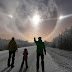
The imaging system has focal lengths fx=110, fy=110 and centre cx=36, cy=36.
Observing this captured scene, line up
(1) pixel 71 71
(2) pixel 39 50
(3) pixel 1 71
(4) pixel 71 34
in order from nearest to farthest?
1. (3) pixel 1 71
2. (1) pixel 71 71
3. (2) pixel 39 50
4. (4) pixel 71 34

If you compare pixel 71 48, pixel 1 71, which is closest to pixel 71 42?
pixel 71 48

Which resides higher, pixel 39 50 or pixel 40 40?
pixel 40 40

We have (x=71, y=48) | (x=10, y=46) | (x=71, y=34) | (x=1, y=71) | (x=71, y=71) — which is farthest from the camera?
(x=71, y=34)

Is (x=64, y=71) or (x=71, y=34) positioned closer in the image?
(x=64, y=71)

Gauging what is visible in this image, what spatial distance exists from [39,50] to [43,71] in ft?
4.38

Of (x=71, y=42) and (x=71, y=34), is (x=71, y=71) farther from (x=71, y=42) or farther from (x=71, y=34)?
(x=71, y=34)

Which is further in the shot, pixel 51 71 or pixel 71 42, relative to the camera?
pixel 71 42

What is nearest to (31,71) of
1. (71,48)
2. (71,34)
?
(71,48)

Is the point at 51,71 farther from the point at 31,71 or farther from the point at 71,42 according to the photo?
the point at 71,42

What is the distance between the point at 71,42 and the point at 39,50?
2368 cm

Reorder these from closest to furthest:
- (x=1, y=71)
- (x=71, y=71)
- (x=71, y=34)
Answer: (x=1, y=71) < (x=71, y=71) < (x=71, y=34)

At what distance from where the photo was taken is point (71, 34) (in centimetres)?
3136

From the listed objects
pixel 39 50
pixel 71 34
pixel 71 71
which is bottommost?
pixel 71 71

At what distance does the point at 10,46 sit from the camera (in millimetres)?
8117
